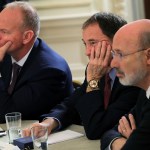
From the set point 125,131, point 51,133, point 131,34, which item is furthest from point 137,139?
point 51,133

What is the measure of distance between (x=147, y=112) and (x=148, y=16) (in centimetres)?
243

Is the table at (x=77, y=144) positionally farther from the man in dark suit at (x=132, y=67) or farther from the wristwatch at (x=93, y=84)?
the wristwatch at (x=93, y=84)

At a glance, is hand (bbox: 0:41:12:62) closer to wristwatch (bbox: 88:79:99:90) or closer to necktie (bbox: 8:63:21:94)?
necktie (bbox: 8:63:21:94)

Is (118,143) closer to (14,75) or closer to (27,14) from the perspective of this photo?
(14,75)

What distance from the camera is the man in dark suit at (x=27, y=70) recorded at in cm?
275

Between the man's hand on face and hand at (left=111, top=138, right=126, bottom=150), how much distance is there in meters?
0.48

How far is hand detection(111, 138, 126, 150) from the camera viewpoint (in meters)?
1.94

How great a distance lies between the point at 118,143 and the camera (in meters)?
1.97

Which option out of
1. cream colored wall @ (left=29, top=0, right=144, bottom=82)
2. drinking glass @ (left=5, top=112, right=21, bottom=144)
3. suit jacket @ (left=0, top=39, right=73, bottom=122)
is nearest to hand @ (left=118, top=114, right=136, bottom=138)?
drinking glass @ (left=5, top=112, right=21, bottom=144)

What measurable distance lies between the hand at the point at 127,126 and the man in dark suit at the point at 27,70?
0.85m

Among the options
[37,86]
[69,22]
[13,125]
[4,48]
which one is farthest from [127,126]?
[69,22]

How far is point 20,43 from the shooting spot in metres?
2.98

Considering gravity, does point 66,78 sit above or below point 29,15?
below

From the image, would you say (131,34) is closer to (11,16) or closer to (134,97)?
(134,97)
